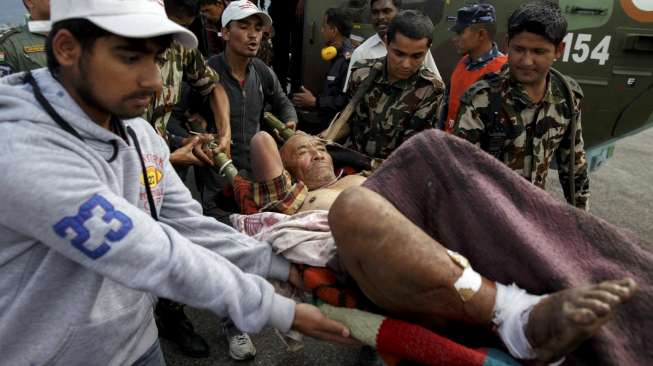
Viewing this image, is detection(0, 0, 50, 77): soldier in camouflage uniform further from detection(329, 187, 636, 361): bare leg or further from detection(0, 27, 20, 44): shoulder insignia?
detection(329, 187, 636, 361): bare leg

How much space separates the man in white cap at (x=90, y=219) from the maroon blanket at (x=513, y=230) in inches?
17.1

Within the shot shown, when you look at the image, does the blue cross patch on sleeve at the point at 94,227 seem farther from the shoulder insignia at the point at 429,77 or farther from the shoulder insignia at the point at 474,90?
the shoulder insignia at the point at 429,77

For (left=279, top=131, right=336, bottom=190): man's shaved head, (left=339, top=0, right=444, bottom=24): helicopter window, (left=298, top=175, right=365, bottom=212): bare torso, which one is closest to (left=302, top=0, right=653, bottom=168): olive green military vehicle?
(left=339, top=0, right=444, bottom=24): helicopter window

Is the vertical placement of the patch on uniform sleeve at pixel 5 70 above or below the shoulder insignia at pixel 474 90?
below

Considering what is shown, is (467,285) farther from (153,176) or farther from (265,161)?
→ (265,161)

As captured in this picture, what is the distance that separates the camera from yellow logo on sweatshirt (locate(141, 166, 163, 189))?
140cm

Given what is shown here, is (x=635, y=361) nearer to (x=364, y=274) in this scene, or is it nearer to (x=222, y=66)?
(x=364, y=274)

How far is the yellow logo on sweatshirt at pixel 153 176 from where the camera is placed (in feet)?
4.61

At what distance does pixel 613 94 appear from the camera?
439 cm

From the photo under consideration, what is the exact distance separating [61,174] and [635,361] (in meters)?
1.43

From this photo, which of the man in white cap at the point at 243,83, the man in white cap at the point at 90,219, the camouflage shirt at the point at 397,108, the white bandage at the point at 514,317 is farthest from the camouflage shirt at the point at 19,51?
the white bandage at the point at 514,317

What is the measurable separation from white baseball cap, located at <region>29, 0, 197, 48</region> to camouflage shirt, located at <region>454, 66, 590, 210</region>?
163 centimetres

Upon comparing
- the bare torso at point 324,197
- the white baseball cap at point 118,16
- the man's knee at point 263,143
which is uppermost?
the white baseball cap at point 118,16

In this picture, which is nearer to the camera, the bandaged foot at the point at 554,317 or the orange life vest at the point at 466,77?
the bandaged foot at the point at 554,317
